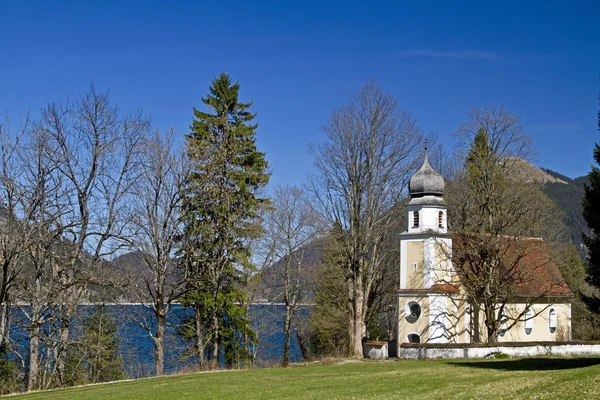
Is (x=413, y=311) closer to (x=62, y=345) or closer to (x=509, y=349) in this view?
(x=509, y=349)

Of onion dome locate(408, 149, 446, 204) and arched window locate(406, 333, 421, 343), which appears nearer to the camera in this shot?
arched window locate(406, 333, 421, 343)

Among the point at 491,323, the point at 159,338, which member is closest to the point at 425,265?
the point at 491,323

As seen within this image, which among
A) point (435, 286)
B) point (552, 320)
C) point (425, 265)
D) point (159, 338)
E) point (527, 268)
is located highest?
point (527, 268)

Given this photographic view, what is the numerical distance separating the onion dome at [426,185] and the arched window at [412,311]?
627cm

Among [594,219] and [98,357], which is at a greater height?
[594,219]

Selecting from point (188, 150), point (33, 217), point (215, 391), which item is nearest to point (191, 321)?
point (188, 150)

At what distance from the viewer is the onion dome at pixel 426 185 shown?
41.6 metres

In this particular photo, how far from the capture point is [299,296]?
4566cm

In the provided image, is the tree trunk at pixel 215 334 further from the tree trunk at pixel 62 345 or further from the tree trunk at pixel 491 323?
the tree trunk at pixel 491 323

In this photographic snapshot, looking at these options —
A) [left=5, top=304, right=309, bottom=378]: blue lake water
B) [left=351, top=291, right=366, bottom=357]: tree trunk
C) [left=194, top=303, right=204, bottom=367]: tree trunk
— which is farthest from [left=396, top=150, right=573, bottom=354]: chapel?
[left=194, top=303, right=204, bottom=367]: tree trunk

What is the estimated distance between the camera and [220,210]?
3578 cm

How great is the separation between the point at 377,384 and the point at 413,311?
18527mm

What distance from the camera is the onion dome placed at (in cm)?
4159

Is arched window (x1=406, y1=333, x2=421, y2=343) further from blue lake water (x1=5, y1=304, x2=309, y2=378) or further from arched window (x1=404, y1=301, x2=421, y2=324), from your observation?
blue lake water (x1=5, y1=304, x2=309, y2=378)
